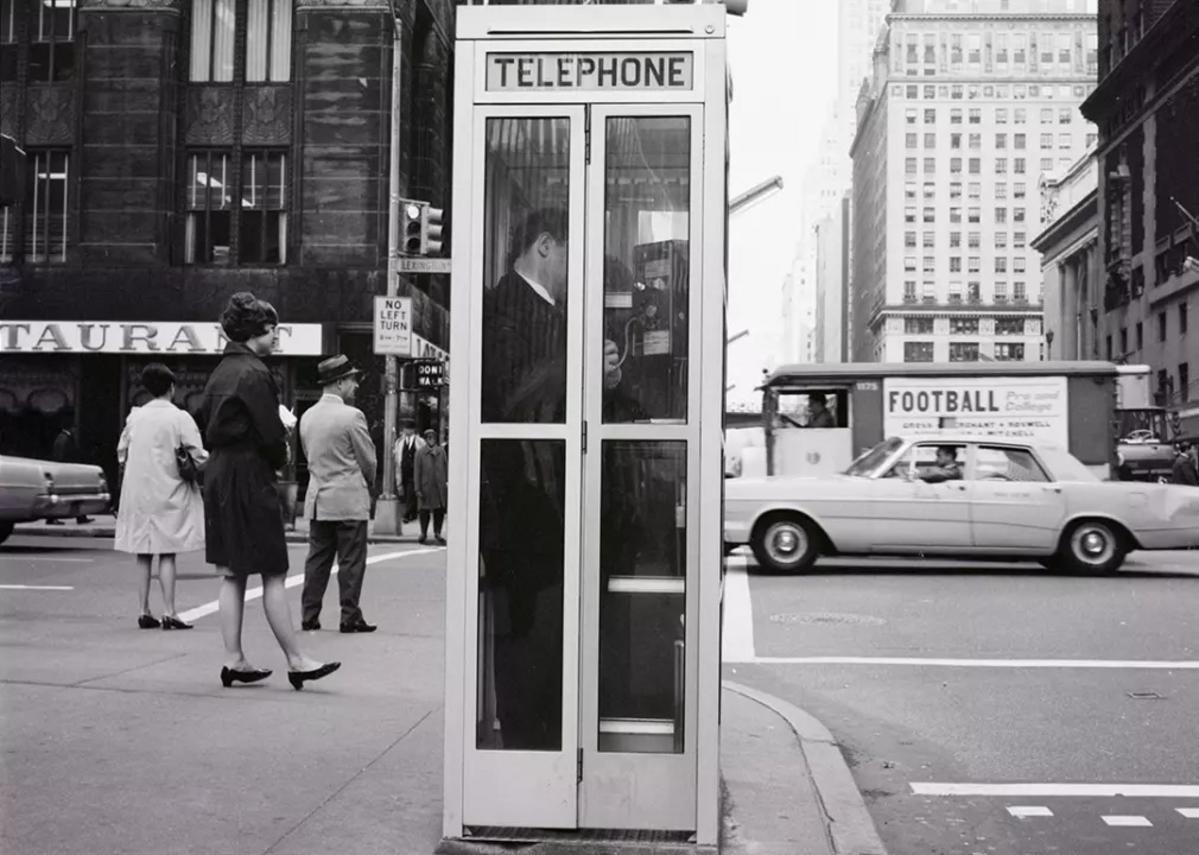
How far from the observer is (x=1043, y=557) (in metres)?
15.0

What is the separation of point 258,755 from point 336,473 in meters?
4.04

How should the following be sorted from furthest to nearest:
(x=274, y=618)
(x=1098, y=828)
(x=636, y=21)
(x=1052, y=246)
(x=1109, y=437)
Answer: (x=1052, y=246), (x=1109, y=437), (x=274, y=618), (x=1098, y=828), (x=636, y=21)

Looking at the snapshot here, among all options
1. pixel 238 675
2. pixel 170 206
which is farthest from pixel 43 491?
pixel 170 206

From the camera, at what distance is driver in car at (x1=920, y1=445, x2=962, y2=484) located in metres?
14.7

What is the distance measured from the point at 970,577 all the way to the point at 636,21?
11.7m

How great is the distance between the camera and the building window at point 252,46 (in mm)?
27656

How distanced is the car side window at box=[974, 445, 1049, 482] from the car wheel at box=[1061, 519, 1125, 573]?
675mm

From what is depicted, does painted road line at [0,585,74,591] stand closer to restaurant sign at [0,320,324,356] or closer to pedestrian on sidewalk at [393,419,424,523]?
pedestrian on sidewalk at [393,419,424,523]

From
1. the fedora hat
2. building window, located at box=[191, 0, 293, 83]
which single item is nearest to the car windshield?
the fedora hat

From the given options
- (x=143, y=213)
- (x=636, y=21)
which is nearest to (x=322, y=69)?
(x=143, y=213)

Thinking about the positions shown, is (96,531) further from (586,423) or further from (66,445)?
(586,423)

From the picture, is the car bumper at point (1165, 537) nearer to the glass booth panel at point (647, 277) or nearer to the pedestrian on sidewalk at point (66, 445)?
the glass booth panel at point (647, 277)

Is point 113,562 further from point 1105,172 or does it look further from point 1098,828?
point 1105,172

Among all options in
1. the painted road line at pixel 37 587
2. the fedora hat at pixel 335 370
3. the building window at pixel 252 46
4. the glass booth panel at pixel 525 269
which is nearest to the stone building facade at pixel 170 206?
the building window at pixel 252 46
